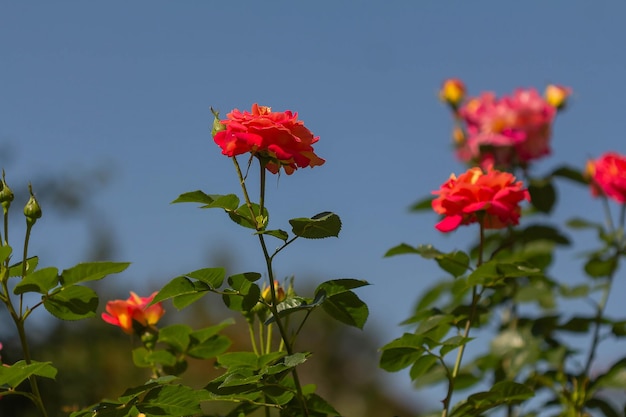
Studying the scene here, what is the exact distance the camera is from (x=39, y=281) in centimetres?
95

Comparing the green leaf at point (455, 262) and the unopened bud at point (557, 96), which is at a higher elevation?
the unopened bud at point (557, 96)

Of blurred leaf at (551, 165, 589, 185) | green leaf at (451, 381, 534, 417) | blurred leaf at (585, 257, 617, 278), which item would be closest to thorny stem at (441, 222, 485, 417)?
green leaf at (451, 381, 534, 417)

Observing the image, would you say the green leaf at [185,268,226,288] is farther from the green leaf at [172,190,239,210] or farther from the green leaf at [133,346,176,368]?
the green leaf at [133,346,176,368]

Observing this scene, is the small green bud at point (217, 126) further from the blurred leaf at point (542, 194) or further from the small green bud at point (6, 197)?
the blurred leaf at point (542, 194)

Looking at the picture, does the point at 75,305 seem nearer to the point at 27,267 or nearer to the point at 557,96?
the point at 27,267

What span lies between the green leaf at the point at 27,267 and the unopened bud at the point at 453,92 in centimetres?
175

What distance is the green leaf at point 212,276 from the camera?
0.95 meters

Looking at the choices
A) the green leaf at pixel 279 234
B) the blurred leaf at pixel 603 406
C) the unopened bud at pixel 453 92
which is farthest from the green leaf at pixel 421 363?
the unopened bud at pixel 453 92

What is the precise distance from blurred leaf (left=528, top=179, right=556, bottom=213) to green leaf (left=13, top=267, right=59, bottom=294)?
1.40 m

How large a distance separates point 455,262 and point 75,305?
22.4 inches

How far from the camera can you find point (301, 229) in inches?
36.9

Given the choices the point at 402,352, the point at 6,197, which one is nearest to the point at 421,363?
the point at 402,352

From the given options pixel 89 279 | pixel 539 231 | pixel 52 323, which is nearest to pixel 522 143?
pixel 539 231

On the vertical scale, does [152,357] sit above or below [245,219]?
below
